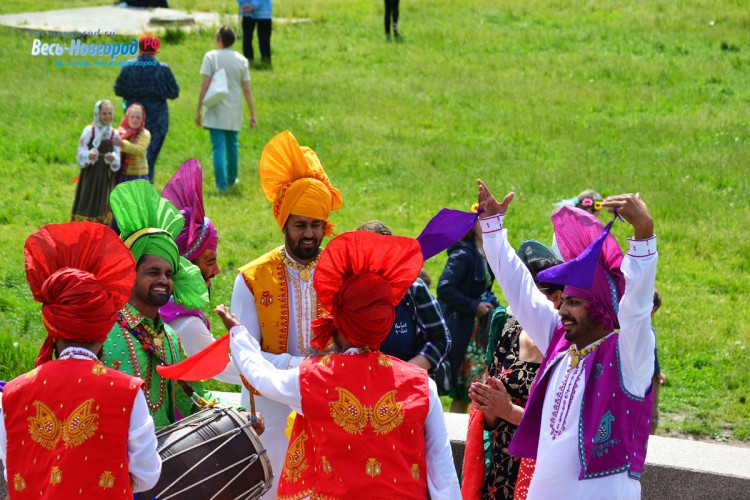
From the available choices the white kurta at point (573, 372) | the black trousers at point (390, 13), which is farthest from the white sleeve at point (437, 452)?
the black trousers at point (390, 13)

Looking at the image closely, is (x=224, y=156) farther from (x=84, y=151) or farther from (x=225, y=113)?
(x=84, y=151)

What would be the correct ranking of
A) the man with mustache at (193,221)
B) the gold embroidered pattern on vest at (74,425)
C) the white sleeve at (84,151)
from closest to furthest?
the gold embroidered pattern on vest at (74,425), the man with mustache at (193,221), the white sleeve at (84,151)

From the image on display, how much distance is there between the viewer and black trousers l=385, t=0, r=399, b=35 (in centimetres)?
2097

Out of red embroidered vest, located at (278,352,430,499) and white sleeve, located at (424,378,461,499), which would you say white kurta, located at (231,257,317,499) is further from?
white sleeve, located at (424,378,461,499)

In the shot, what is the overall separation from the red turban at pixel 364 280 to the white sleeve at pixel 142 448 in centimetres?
81

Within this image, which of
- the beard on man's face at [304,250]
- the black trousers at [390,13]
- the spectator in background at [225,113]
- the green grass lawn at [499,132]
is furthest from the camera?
the black trousers at [390,13]

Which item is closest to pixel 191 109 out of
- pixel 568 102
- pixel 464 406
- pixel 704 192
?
pixel 568 102

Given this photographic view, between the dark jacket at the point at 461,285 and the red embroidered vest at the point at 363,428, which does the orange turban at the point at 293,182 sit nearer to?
the red embroidered vest at the point at 363,428

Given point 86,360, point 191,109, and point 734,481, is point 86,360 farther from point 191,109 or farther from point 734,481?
point 191,109

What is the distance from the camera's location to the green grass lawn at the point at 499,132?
33.3ft

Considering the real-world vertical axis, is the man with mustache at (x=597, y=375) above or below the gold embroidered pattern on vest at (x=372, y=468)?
above

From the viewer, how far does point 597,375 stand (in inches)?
172

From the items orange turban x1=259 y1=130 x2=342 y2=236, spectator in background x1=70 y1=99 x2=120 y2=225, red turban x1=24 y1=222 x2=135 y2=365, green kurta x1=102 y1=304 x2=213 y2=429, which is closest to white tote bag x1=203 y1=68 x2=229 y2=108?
spectator in background x1=70 y1=99 x2=120 y2=225

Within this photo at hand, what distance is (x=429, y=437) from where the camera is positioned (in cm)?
438
